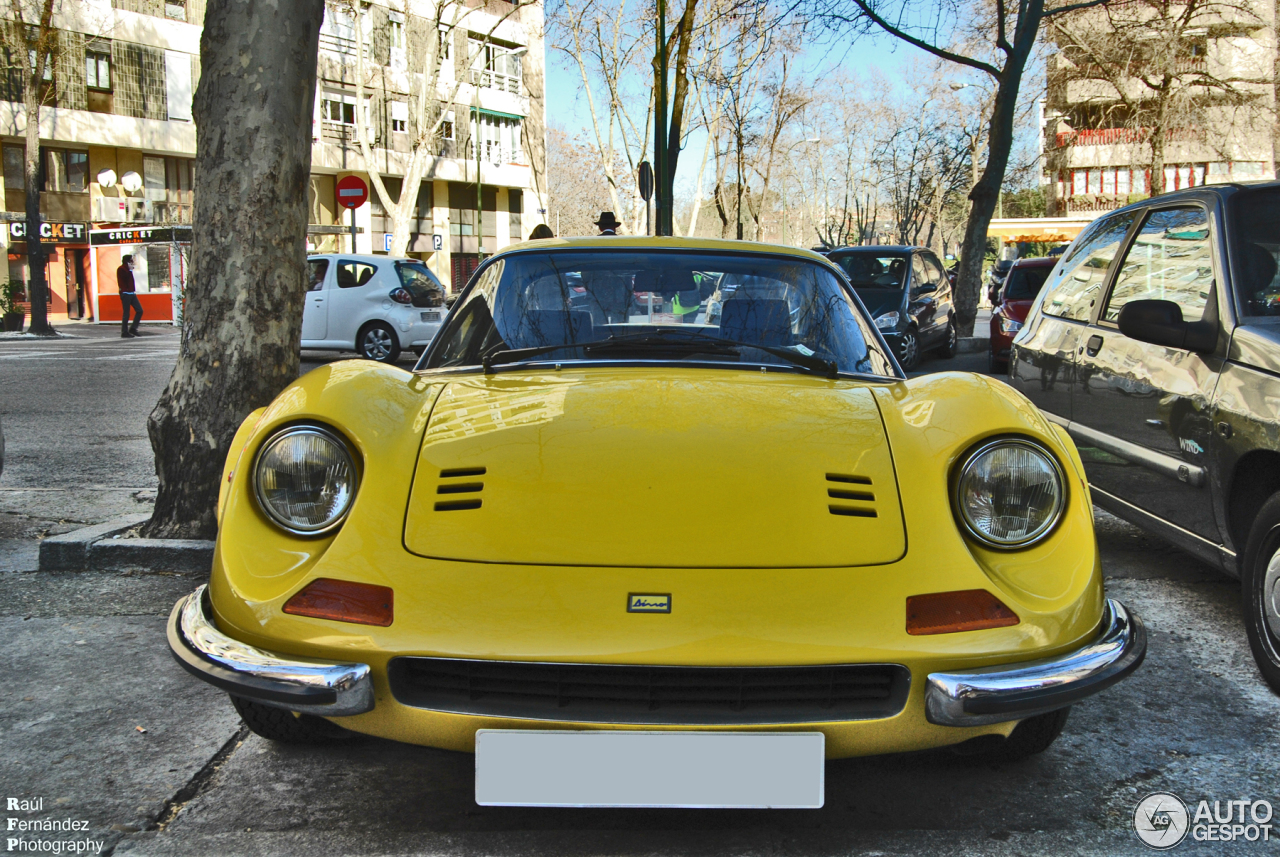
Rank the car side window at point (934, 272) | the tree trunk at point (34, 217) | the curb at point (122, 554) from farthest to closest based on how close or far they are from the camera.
→ the tree trunk at point (34, 217), the car side window at point (934, 272), the curb at point (122, 554)

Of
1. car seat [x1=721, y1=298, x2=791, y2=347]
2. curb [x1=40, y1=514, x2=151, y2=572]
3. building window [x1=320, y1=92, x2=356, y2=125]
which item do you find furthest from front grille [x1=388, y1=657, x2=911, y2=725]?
building window [x1=320, y1=92, x2=356, y2=125]

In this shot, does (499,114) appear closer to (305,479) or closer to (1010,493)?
(305,479)

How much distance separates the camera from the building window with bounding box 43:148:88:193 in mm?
33344

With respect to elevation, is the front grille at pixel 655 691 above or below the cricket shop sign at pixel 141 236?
below

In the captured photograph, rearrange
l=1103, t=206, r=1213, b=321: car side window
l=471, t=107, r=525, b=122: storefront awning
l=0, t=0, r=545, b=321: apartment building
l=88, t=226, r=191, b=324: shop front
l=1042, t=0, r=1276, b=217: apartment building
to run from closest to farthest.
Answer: l=1103, t=206, r=1213, b=321: car side window < l=1042, t=0, r=1276, b=217: apartment building < l=88, t=226, r=191, b=324: shop front < l=0, t=0, r=545, b=321: apartment building < l=471, t=107, r=525, b=122: storefront awning

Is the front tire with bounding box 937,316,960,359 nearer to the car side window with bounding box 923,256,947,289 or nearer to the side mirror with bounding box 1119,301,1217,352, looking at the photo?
the car side window with bounding box 923,256,947,289

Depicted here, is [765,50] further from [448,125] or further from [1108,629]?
[1108,629]

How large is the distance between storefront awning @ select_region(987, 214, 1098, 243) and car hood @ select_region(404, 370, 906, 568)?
52.5 metres

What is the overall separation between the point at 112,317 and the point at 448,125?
1925cm

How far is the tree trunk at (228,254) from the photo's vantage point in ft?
15.0

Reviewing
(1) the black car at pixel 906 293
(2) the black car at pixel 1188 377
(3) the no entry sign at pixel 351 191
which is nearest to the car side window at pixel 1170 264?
(2) the black car at pixel 1188 377

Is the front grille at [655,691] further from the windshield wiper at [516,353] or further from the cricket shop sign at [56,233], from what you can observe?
the cricket shop sign at [56,233]

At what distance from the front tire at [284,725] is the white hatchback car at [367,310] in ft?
41.6

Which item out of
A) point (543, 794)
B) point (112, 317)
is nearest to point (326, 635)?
point (543, 794)
